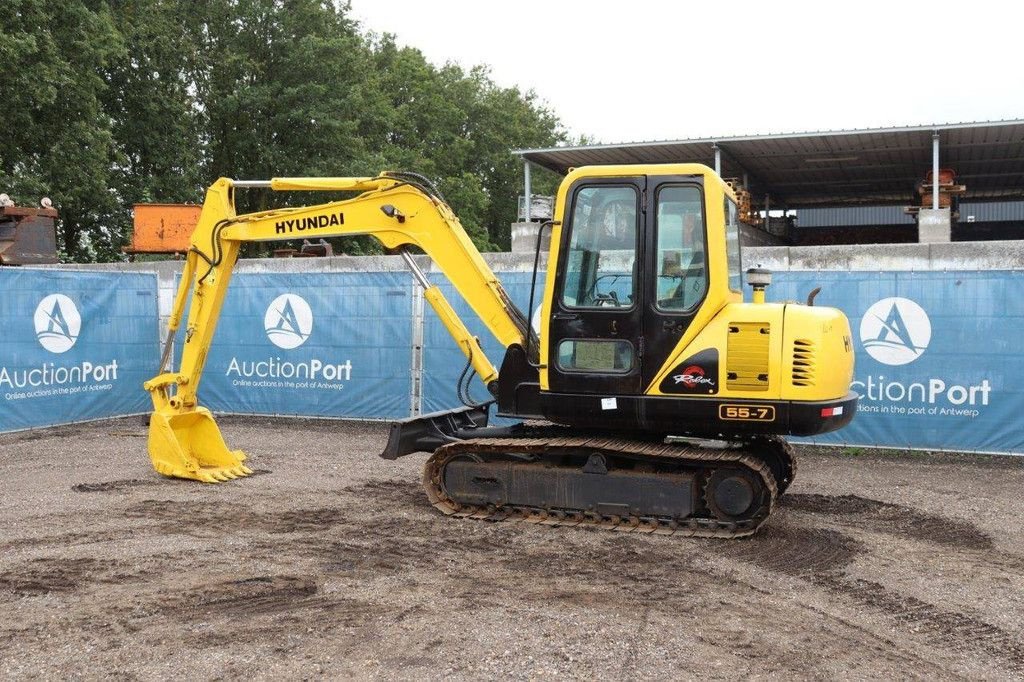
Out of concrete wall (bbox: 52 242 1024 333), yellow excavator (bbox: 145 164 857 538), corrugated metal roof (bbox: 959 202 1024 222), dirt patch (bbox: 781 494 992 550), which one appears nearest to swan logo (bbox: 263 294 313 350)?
concrete wall (bbox: 52 242 1024 333)

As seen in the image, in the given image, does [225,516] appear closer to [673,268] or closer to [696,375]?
[696,375]

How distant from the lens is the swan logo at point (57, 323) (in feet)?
40.5

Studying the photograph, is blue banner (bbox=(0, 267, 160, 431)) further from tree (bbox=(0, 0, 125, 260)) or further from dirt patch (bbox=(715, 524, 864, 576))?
tree (bbox=(0, 0, 125, 260))

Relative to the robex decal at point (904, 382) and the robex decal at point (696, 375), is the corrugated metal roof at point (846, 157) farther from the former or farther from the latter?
the robex decal at point (696, 375)

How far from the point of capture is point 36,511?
7.83 meters

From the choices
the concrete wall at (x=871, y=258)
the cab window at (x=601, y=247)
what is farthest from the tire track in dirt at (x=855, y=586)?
the concrete wall at (x=871, y=258)

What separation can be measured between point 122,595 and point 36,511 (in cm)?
284

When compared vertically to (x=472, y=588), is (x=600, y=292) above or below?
above

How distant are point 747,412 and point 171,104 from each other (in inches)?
1035

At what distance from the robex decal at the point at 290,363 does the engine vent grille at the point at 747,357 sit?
7.38 meters

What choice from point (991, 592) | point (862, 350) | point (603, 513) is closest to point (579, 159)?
point (862, 350)

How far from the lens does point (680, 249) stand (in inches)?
279

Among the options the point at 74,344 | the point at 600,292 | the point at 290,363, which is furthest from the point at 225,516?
the point at 74,344

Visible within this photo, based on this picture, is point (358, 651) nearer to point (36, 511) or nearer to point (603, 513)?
point (603, 513)
